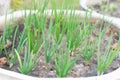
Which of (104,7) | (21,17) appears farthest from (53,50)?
(104,7)

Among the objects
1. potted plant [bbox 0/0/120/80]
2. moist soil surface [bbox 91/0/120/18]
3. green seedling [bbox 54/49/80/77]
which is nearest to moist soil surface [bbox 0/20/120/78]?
potted plant [bbox 0/0/120/80]

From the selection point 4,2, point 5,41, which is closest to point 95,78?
point 5,41

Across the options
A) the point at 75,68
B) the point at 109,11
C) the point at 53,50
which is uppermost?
the point at 53,50

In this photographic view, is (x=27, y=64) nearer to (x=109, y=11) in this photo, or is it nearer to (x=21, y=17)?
(x=21, y=17)

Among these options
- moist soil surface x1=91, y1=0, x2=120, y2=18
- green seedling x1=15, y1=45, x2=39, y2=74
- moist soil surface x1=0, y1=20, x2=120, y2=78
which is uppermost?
green seedling x1=15, y1=45, x2=39, y2=74

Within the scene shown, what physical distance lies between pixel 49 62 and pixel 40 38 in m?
0.14

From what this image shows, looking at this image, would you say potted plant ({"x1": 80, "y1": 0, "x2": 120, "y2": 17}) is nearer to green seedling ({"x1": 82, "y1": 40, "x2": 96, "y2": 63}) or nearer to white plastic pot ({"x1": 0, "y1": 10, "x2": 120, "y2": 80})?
white plastic pot ({"x1": 0, "y1": 10, "x2": 120, "y2": 80})

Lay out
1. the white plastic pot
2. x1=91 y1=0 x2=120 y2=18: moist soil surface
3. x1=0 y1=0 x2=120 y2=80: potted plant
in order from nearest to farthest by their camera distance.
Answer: the white plastic pot < x1=0 y1=0 x2=120 y2=80: potted plant < x1=91 y1=0 x2=120 y2=18: moist soil surface

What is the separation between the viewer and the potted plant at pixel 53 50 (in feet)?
5.48

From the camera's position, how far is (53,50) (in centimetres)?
174

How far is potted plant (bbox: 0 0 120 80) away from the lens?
5.48 ft

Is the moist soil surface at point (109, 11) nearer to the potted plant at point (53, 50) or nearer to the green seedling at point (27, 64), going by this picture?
the potted plant at point (53, 50)

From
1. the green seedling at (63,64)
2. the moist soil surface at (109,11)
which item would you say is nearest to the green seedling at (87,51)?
the green seedling at (63,64)

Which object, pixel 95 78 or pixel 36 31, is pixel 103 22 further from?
pixel 95 78
